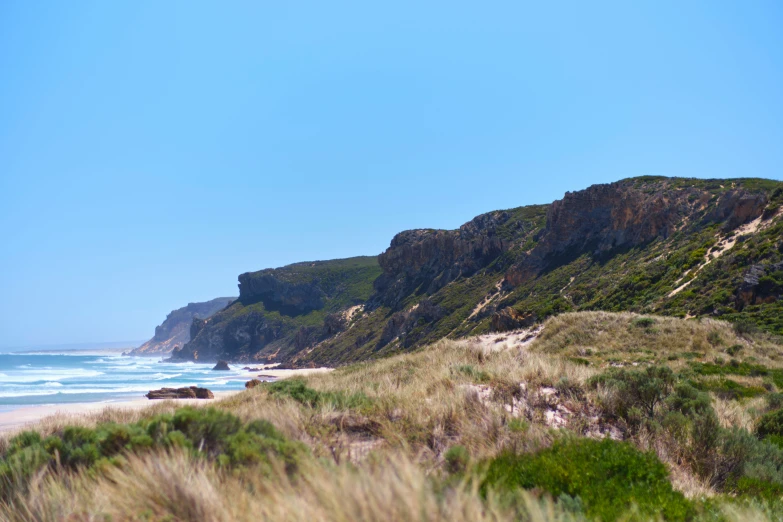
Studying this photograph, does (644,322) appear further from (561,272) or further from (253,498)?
(561,272)

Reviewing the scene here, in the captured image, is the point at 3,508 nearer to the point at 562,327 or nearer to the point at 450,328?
the point at 562,327

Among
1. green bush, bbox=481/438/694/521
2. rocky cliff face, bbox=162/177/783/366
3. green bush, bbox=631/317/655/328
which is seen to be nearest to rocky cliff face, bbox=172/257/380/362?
rocky cliff face, bbox=162/177/783/366

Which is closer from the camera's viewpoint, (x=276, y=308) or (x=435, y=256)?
(x=435, y=256)

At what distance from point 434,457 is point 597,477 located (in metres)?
1.44

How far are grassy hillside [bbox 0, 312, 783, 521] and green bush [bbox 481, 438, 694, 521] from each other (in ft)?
0.05

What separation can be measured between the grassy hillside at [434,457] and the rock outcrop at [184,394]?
66.0 ft

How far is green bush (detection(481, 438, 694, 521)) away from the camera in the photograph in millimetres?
3561

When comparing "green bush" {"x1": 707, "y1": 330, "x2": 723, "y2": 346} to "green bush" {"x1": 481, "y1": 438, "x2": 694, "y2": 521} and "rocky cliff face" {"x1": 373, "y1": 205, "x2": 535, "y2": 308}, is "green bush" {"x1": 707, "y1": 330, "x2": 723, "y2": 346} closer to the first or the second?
"green bush" {"x1": 481, "y1": 438, "x2": 694, "y2": 521}

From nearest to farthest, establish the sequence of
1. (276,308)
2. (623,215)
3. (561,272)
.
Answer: (561,272) < (623,215) < (276,308)

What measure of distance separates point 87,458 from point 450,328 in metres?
49.3

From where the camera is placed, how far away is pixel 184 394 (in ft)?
87.4

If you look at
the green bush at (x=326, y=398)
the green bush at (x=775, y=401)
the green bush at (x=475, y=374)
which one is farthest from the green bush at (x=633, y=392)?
the green bush at (x=326, y=398)

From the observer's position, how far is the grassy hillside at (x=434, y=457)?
2.67 meters

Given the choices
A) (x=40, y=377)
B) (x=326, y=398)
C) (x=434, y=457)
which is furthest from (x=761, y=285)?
(x=40, y=377)
